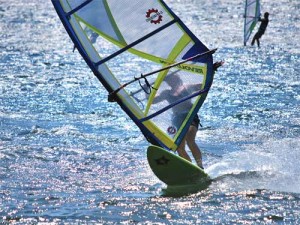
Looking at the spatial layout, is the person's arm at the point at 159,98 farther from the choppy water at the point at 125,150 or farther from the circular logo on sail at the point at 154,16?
the choppy water at the point at 125,150

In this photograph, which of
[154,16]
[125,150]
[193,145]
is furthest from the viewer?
[125,150]

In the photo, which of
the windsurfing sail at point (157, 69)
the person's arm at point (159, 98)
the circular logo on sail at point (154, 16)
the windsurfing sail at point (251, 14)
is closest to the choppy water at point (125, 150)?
the windsurfing sail at point (157, 69)

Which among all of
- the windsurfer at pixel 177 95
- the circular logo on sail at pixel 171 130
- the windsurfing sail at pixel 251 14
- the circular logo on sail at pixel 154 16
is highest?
the circular logo on sail at pixel 154 16

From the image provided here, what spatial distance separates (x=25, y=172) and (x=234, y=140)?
4513mm

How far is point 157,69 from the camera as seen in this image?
12664 millimetres

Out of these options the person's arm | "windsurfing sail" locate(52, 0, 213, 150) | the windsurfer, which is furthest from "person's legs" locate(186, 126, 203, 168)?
the person's arm

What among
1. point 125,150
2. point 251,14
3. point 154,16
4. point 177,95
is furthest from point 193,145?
point 251,14

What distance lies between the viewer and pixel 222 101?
20.2 meters

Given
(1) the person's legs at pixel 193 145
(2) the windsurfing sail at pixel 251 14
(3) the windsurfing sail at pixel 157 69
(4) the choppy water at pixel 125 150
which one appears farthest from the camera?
(2) the windsurfing sail at pixel 251 14

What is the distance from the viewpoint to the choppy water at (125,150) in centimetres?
1123

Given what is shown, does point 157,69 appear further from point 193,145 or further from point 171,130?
point 193,145

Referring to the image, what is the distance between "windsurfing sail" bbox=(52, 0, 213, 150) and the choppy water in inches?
38.2

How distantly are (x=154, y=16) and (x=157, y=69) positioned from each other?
0.83 meters

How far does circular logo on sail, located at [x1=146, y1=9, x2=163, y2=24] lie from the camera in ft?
41.5
